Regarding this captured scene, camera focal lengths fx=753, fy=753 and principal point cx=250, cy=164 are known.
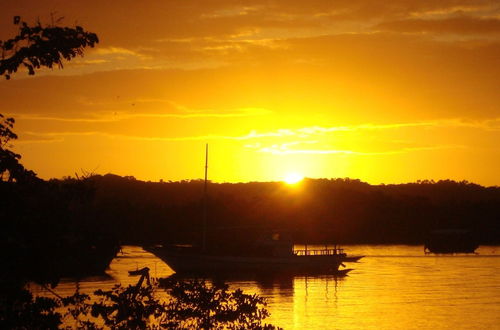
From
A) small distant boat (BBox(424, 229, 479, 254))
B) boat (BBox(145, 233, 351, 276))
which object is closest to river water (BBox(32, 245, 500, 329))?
boat (BBox(145, 233, 351, 276))

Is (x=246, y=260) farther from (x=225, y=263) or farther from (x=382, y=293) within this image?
(x=382, y=293)

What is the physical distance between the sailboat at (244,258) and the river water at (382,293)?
195 centimetres

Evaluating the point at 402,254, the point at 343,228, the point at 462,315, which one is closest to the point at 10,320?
the point at 462,315

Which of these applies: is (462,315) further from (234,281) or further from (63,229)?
(63,229)

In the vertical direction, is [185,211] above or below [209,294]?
above

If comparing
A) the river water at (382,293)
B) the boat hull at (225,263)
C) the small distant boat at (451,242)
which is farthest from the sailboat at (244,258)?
the small distant boat at (451,242)

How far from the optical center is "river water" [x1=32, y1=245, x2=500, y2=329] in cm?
5641

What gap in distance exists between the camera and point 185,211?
470ft

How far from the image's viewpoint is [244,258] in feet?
297

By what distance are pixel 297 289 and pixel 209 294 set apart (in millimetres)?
62319

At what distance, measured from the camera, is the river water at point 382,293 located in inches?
2221

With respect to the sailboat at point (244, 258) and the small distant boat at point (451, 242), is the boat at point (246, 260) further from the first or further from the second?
the small distant boat at point (451, 242)

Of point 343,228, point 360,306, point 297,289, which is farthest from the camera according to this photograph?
point 343,228

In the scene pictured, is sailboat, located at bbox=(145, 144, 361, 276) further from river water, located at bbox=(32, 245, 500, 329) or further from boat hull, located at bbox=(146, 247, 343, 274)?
river water, located at bbox=(32, 245, 500, 329)
